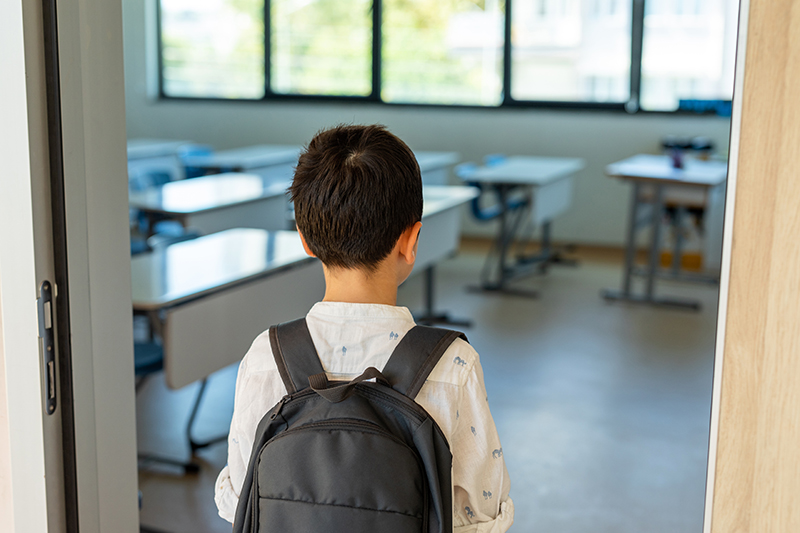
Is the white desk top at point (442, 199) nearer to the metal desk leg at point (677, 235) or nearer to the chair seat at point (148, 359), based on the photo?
the chair seat at point (148, 359)

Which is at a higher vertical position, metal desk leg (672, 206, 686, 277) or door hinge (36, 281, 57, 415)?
door hinge (36, 281, 57, 415)

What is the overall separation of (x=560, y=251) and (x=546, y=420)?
13.6 feet

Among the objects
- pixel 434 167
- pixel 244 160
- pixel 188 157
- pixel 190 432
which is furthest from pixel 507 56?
pixel 190 432

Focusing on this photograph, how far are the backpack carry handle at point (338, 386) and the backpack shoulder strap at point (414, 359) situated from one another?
0.06 feet

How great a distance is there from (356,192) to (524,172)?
498 cm

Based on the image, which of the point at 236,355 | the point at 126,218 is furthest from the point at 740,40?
the point at 236,355

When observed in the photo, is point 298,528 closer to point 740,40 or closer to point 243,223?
point 740,40

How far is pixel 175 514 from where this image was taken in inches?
100

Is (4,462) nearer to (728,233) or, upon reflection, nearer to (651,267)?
(728,233)

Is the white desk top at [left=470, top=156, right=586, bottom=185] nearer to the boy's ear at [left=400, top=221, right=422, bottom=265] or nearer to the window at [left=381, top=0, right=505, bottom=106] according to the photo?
the window at [left=381, top=0, right=505, bottom=106]

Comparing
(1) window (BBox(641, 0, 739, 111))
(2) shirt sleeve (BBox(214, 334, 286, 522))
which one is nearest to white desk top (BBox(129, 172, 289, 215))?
(2) shirt sleeve (BBox(214, 334, 286, 522))

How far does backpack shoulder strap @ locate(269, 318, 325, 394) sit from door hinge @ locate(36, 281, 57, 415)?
422 mm

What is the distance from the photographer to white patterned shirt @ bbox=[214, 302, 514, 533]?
97cm

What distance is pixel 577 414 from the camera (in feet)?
11.5
